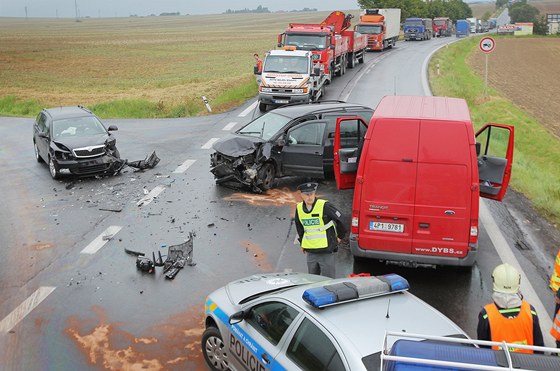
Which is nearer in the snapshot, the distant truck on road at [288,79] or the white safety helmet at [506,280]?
the white safety helmet at [506,280]

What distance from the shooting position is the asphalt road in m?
7.80

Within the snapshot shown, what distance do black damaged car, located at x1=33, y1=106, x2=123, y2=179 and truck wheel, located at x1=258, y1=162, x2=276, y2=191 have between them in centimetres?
433

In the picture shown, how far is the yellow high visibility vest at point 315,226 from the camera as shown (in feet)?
26.3

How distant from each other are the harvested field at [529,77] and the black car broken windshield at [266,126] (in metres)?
16.0

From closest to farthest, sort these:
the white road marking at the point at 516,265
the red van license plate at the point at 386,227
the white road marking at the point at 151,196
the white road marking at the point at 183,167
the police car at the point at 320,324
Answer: the police car at the point at 320,324 → the white road marking at the point at 516,265 → the red van license plate at the point at 386,227 → the white road marking at the point at 151,196 → the white road marking at the point at 183,167

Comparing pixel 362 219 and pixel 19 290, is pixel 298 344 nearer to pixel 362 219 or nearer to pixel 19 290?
pixel 362 219

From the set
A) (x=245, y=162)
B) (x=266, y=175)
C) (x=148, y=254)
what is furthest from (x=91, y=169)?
(x=148, y=254)

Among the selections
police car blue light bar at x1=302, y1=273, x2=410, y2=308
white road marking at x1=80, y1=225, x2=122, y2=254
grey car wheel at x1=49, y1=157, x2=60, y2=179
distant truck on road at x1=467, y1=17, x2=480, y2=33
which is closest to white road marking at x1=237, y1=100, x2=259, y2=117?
grey car wheel at x1=49, y1=157, x2=60, y2=179

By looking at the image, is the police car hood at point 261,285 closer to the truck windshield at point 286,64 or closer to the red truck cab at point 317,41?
the truck windshield at point 286,64

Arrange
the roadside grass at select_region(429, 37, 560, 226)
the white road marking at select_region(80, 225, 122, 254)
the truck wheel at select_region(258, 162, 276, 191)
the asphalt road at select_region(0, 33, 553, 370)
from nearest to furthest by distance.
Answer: the asphalt road at select_region(0, 33, 553, 370)
the white road marking at select_region(80, 225, 122, 254)
the truck wheel at select_region(258, 162, 276, 191)
the roadside grass at select_region(429, 37, 560, 226)

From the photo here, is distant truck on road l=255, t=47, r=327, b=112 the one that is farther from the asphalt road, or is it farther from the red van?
the red van

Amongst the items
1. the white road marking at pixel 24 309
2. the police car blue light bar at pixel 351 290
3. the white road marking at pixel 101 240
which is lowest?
the white road marking at pixel 24 309

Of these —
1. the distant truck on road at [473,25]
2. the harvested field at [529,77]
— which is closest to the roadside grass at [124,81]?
the harvested field at [529,77]

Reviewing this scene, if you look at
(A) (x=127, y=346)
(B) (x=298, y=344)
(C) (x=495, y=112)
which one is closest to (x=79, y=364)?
(A) (x=127, y=346)
